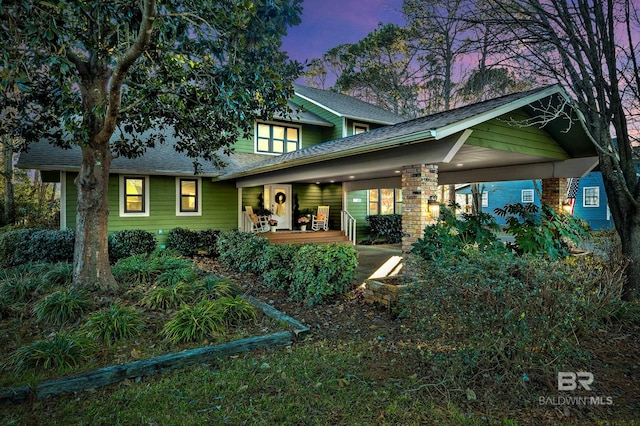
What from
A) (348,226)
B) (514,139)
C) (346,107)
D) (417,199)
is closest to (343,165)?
(417,199)

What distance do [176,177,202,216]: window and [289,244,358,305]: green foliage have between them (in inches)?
316

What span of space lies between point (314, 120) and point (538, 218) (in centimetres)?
1132

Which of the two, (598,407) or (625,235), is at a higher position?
(625,235)

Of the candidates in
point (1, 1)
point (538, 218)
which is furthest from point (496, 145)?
point (1, 1)

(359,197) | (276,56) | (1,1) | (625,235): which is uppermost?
(276,56)

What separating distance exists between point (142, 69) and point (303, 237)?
7523 mm

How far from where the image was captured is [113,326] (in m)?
4.60

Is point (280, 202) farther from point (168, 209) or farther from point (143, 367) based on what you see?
point (143, 367)

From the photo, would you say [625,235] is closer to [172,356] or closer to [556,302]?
[556,302]

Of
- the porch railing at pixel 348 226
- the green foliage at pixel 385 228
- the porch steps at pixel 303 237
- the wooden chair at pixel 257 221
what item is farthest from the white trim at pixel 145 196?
the green foliage at pixel 385 228

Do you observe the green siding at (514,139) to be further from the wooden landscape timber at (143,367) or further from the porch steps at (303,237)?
the porch steps at (303,237)

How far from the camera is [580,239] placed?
653 centimetres

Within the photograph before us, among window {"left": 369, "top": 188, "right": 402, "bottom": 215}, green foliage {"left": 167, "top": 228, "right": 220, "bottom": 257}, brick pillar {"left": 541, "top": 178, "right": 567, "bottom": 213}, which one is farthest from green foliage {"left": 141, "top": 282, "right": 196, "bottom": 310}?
window {"left": 369, "top": 188, "right": 402, "bottom": 215}

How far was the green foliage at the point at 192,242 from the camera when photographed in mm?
12477
